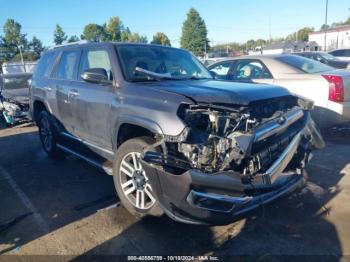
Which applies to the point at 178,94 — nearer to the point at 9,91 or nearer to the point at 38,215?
the point at 38,215

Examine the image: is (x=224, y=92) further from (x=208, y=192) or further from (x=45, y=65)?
(x=45, y=65)

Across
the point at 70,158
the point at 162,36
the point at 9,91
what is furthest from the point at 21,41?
the point at 70,158

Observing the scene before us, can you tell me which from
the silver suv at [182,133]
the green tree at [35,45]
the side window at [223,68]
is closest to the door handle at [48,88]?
the silver suv at [182,133]

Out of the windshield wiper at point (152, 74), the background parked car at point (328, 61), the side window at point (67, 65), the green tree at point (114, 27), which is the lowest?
the background parked car at point (328, 61)

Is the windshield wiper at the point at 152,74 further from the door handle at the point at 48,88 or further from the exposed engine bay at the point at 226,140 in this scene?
the door handle at the point at 48,88

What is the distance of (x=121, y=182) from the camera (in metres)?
3.86

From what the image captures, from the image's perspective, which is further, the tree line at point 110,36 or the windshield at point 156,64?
the tree line at point 110,36

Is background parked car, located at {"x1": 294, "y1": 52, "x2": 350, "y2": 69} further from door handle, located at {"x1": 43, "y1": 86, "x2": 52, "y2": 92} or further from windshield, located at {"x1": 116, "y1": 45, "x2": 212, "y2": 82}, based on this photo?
door handle, located at {"x1": 43, "y1": 86, "x2": 52, "y2": 92}

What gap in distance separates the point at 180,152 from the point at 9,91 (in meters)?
10.2

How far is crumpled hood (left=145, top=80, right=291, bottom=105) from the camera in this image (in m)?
3.20

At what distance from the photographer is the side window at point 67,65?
17.0ft

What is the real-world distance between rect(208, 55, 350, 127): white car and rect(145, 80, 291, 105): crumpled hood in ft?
5.97

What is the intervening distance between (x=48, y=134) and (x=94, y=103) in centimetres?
244

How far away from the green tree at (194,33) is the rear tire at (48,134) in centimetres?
8041
